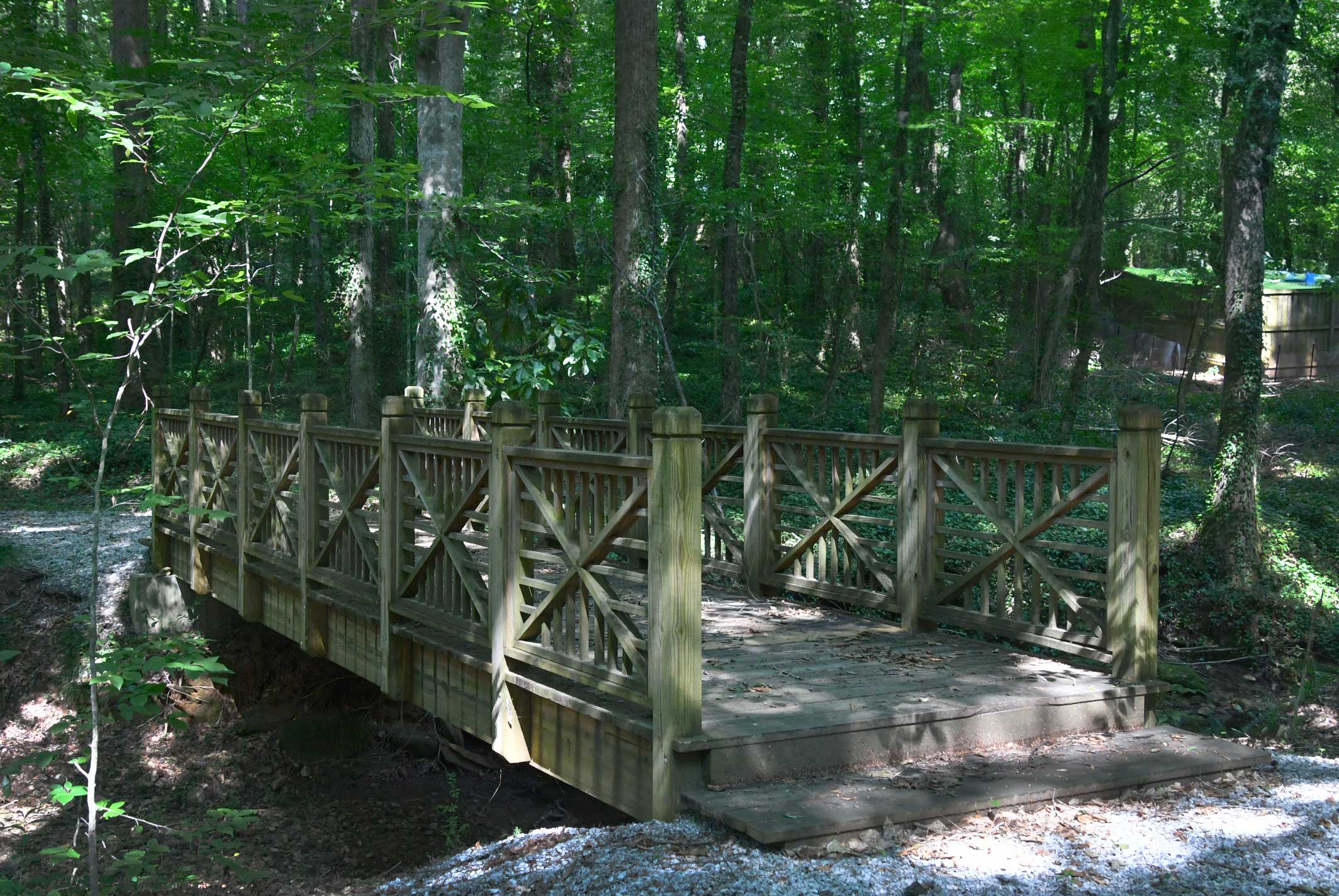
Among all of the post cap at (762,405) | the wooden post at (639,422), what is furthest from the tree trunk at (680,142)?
the post cap at (762,405)

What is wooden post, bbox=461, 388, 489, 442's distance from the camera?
10.6 metres

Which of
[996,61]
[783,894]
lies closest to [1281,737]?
[783,894]

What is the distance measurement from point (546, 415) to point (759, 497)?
2937 mm

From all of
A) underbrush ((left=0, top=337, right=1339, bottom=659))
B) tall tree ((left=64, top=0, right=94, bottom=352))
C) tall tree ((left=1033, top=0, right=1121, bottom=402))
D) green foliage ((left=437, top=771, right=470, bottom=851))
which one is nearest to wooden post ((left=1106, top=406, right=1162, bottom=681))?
green foliage ((left=437, top=771, right=470, bottom=851))

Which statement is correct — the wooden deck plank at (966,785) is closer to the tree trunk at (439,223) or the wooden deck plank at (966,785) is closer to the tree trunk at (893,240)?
the tree trunk at (439,223)

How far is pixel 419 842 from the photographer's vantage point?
26.1 ft

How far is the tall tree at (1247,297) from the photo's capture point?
36.9 feet

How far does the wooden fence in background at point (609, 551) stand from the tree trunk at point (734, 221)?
9.33m

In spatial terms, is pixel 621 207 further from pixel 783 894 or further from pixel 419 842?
pixel 783 894

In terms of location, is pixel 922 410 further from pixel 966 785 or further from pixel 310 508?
pixel 310 508

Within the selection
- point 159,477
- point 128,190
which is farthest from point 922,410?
point 128,190

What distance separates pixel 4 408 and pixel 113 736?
1690 cm

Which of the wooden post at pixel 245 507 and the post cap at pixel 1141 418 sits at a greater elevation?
the post cap at pixel 1141 418

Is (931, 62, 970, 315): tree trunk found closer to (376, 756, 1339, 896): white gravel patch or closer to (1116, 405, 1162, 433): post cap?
(1116, 405, 1162, 433): post cap
